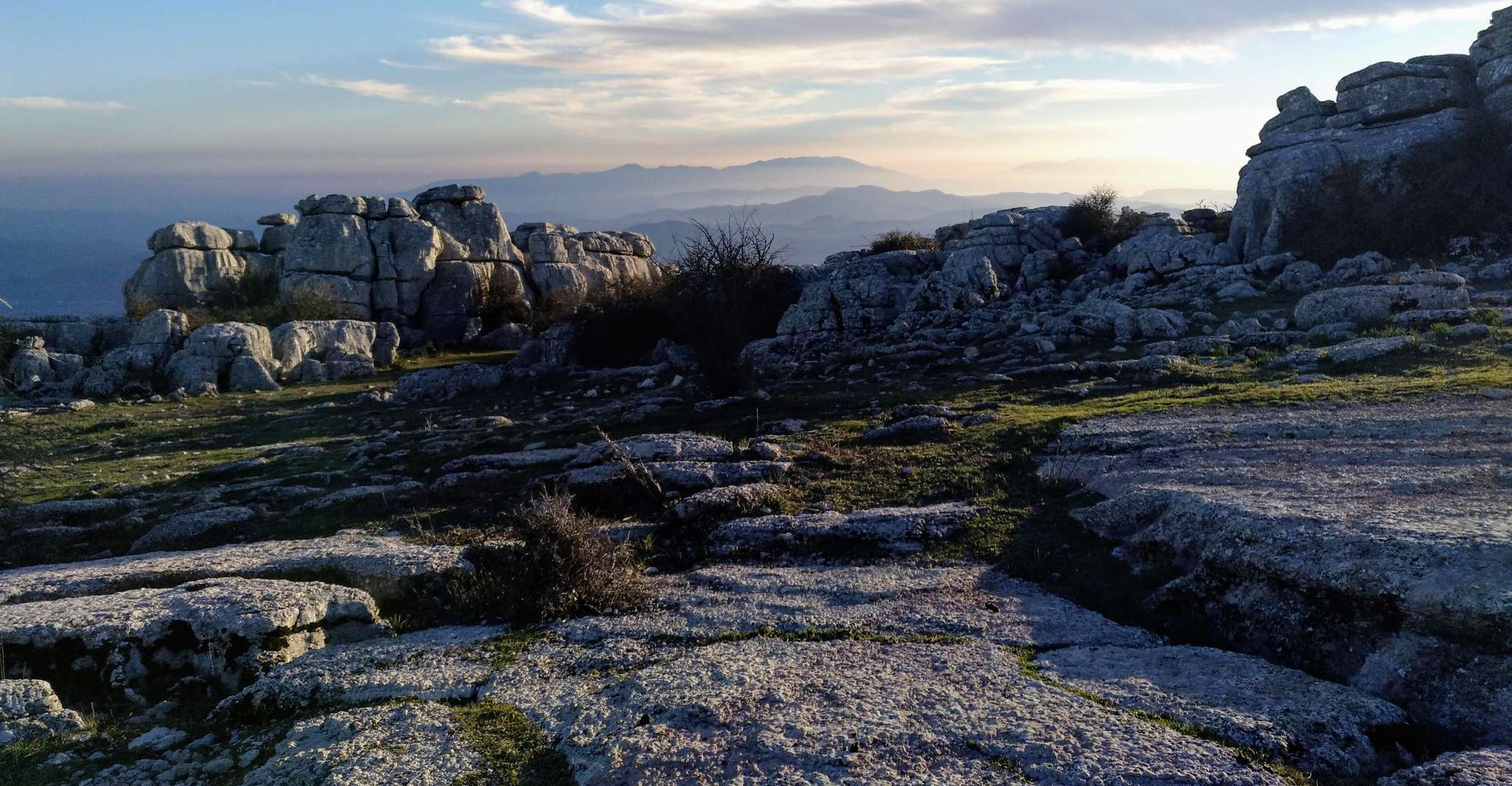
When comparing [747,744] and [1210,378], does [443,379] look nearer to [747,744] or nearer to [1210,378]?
[1210,378]

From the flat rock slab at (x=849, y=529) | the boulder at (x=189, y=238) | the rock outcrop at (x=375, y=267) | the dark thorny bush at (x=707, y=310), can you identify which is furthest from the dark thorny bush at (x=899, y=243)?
the boulder at (x=189, y=238)

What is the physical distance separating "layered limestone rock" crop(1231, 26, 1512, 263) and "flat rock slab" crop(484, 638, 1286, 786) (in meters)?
28.0

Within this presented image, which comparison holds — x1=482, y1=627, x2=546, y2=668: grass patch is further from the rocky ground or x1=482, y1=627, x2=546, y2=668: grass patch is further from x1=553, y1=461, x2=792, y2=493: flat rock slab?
x1=553, y1=461, x2=792, y2=493: flat rock slab

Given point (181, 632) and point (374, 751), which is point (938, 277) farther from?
point (374, 751)

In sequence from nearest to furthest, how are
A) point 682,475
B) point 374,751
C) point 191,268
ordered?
1. point 374,751
2. point 682,475
3. point 191,268

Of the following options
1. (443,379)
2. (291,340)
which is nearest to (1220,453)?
(443,379)

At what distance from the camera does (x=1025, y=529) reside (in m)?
10.0

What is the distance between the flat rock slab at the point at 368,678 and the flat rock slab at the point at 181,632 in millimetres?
416

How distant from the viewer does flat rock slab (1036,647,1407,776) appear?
512 centimetres

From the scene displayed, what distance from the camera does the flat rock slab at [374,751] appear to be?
215 inches

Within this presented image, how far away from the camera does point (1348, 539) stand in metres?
A: 7.01

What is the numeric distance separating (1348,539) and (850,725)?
14.6 ft

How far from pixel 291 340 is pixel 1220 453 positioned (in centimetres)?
3440

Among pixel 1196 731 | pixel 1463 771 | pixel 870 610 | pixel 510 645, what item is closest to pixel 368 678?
pixel 510 645
